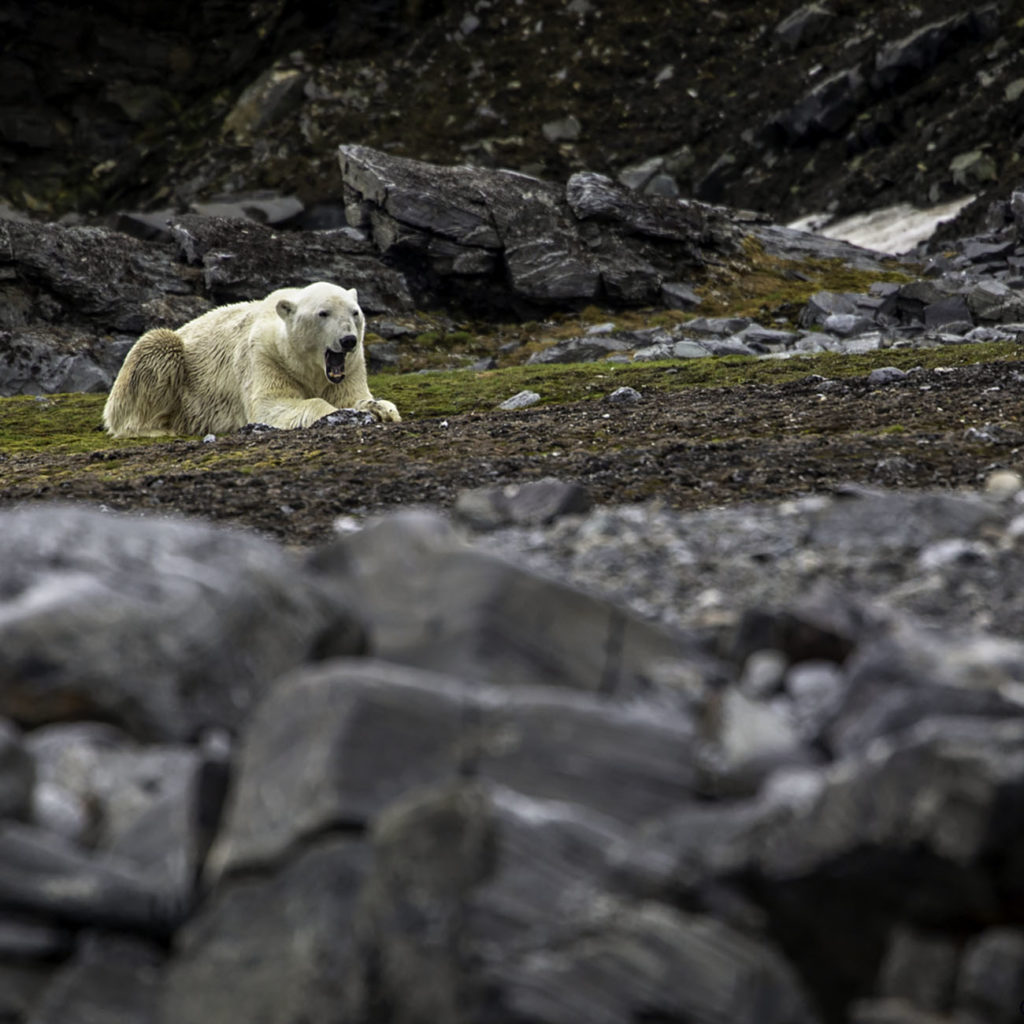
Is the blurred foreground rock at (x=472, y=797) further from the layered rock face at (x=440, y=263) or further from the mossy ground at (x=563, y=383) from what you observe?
the layered rock face at (x=440, y=263)

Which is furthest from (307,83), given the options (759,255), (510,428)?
(510,428)

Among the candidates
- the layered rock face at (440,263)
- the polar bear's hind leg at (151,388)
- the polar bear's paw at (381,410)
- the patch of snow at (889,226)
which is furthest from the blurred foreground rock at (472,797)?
the patch of snow at (889,226)

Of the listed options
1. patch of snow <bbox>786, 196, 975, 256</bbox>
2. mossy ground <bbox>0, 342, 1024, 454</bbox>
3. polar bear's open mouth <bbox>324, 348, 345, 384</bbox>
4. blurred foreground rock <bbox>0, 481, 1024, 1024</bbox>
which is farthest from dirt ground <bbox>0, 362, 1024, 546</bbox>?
patch of snow <bbox>786, 196, 975, 256</bbox>

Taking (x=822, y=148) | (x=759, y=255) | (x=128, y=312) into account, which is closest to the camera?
(x=128, y=312)

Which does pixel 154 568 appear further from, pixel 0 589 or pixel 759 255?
pixel 759 255

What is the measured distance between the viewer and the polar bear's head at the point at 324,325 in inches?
616

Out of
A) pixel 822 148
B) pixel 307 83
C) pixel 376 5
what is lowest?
pixel 822 148

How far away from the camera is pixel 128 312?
31109mm

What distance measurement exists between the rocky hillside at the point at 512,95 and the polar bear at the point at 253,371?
101ft

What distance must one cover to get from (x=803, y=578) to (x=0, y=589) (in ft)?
10.5

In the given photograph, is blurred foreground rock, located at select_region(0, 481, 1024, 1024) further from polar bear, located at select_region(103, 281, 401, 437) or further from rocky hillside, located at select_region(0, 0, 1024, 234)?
rocky hillside, located at select_region(0, 0, 1024, 234)

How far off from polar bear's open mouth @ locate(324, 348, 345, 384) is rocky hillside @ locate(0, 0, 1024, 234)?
3335 centimetres

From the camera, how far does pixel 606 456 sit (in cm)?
1014

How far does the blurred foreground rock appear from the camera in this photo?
9.99 feet
